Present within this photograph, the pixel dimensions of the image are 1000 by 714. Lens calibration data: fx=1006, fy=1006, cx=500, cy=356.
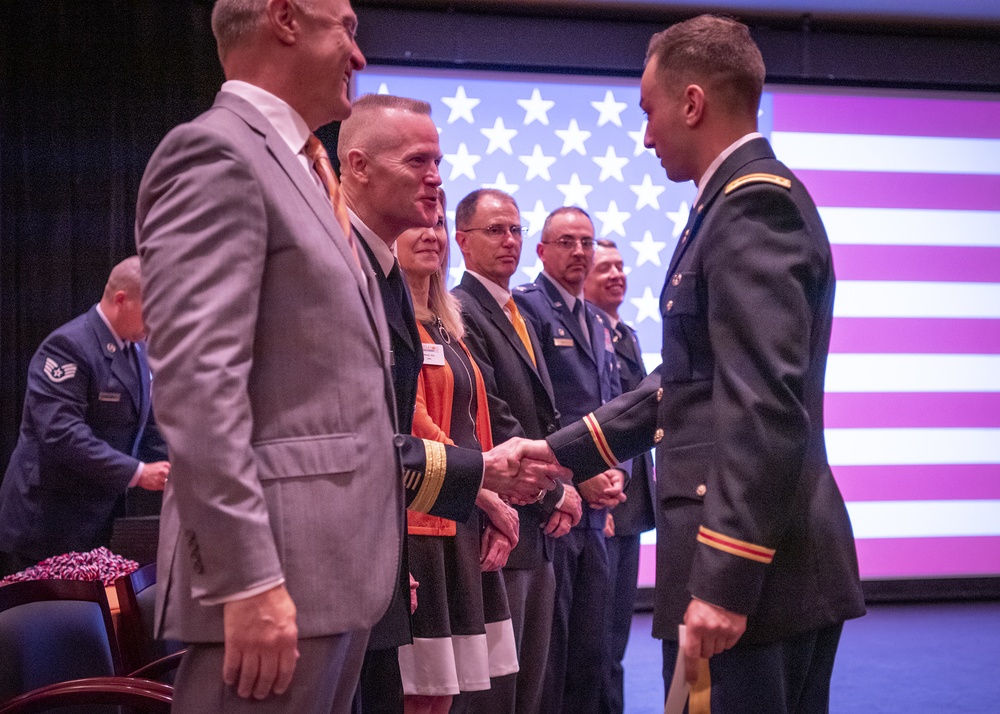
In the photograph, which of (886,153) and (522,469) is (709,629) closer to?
(522,469)

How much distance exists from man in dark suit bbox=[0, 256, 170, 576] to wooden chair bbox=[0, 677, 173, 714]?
1821 mm

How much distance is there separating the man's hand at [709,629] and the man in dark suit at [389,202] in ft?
1.82

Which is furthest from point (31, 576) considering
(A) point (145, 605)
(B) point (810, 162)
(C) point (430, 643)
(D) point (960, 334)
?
(D) point (960, 334)

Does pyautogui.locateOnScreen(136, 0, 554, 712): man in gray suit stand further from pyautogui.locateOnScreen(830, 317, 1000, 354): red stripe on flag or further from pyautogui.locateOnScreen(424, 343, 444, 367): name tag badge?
pyautogui.locateOnScreen(830, 317, 1000, 354): red stripe on flag

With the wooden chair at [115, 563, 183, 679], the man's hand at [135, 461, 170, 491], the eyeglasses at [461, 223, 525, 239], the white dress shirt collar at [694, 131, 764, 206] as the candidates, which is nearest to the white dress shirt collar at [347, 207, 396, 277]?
the white dress shirt collar at [694, 131, 764, 206]

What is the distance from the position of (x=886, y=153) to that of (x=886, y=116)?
0.24 m

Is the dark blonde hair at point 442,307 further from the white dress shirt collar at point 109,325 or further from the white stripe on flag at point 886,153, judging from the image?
the white stripe on flag at point 886,153

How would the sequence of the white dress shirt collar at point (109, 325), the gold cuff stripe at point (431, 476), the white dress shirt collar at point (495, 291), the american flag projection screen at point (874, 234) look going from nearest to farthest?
the gold cuff stripe at point (431, 476) < the white dress shirt collar at point (495, 291) < the white dress shirt collar at point (109, 325) < the american flag projection screen at point (874, 234)

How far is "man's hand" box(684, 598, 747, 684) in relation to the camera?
4.56 ft

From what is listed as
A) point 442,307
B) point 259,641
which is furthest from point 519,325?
point 259,641

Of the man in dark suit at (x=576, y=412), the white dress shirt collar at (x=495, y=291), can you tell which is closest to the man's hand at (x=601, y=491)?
the man in dark suit at (x=576, y=412)

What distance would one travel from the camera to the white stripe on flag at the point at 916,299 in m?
5.96

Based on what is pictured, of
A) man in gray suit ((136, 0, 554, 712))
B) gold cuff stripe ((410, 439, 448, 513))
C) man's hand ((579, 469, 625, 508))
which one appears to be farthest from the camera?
man's hand ((579, 469, 625, 508))

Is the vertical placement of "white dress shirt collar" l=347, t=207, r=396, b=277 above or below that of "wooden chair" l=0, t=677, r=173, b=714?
above
